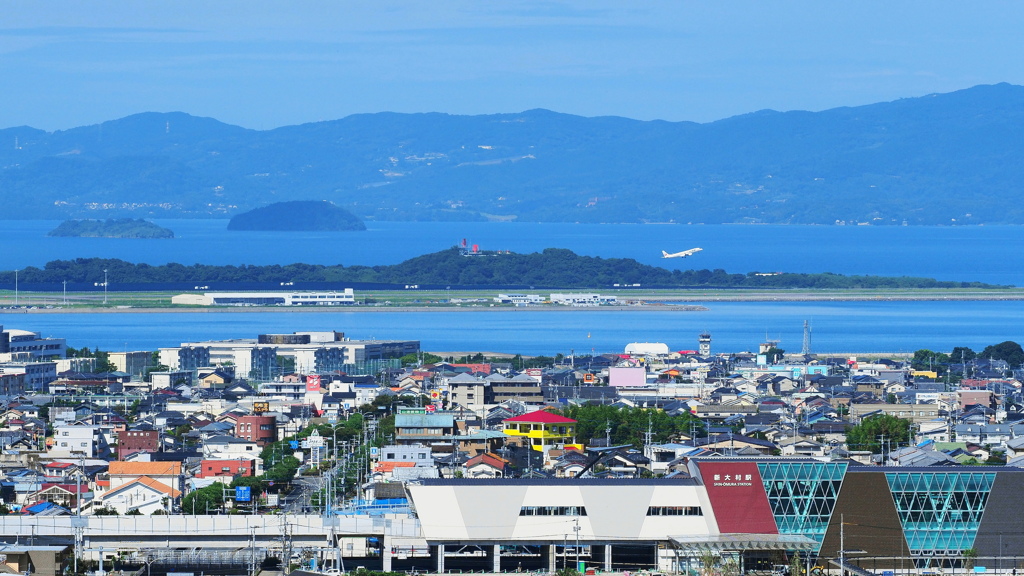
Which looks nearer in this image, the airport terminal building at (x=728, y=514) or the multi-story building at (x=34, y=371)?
the airport terminal building at (x=728, y=514)

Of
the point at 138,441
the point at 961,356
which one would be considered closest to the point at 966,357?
the point at 961,356

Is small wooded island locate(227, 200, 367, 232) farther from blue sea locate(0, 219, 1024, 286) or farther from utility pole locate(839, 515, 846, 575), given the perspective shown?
utility pole locate(839, 515, 846, 575)

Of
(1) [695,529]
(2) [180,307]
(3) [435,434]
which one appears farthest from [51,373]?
(2) [180,307]

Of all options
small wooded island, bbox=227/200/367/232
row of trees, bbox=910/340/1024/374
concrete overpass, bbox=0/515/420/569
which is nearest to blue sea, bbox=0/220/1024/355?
row of trees, bbox=910/340/1024/374

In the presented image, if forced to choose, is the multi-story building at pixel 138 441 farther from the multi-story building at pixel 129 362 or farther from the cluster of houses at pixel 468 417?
the multi-story building at pixel 129 362


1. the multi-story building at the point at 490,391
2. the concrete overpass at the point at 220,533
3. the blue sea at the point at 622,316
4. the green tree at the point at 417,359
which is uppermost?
the blue sea at the point at 622,316

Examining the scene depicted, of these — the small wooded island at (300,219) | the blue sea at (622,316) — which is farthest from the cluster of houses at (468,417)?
the small wooded island at (300,219)
